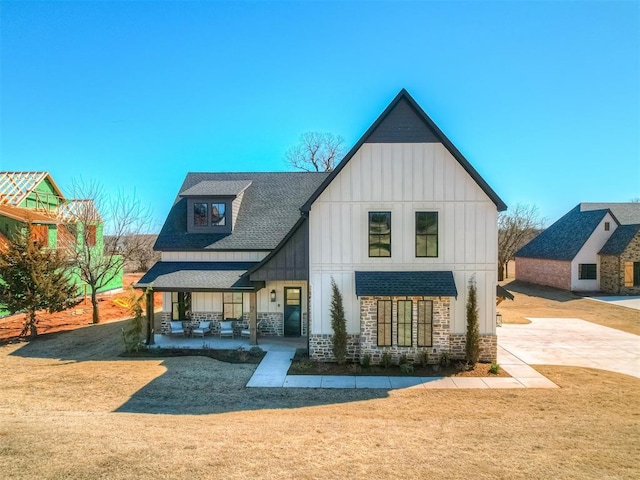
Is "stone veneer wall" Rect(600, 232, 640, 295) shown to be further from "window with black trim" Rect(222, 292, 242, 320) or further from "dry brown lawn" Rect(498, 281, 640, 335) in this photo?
"window with black trim" Rect(222, 292, 242, 320)

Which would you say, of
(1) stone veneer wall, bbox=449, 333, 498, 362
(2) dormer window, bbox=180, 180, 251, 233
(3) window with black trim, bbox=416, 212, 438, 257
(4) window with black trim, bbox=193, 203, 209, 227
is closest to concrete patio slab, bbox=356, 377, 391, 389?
(1) stone veneer wall, bbox=449, 333, 498, 362

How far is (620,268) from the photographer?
99.5 ft

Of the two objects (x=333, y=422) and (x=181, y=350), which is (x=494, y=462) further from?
(x=181, y=350)

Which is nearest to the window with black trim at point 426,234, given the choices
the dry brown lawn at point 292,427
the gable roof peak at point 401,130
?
the gable roof peak at point 401,130

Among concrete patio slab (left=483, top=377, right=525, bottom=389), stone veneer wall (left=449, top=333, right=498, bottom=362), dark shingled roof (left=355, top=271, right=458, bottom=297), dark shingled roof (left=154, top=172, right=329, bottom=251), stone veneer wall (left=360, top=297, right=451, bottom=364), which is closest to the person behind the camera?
concrete patio slab (left=483, top=377, right=525, bottom=389)

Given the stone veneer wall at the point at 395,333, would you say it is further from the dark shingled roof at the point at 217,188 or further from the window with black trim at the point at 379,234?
the dark shingled roof at the point at 217,188

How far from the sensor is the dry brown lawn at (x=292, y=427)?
251 inches

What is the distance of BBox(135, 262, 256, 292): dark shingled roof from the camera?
52.6 ft

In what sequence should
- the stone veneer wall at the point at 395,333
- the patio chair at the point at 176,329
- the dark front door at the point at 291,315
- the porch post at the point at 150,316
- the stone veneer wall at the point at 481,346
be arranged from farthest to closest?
the dark front door at the point at 291,315, the patio chair at the point at 176,329, the porch post at the point at 150,316, the stone veneer wall at the point at 481,346, the stone veneer wall at the point at 395,333

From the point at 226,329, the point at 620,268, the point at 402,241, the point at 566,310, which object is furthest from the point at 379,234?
the point at 620,268

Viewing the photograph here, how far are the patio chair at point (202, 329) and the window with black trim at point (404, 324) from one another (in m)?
8.99

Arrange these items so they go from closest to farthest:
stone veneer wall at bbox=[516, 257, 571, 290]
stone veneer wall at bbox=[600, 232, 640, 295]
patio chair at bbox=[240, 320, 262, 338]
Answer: patio chair at bbox=[240, 320, 262, 338], stone veneer wall at bbox=[600, 232, 640, 295], stone veneer wall at bbox=[516, 257, 571, 290]

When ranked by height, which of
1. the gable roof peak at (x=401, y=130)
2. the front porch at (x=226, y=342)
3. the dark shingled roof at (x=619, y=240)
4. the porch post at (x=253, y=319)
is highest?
the gable roof peak at (x=401, y=130)

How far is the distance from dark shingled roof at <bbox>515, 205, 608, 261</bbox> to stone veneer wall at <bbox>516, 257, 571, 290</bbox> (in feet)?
1.85
